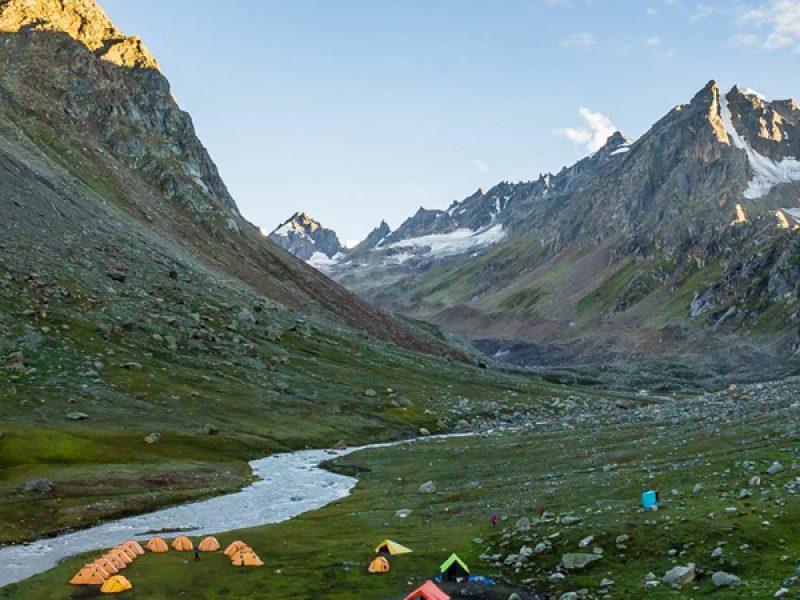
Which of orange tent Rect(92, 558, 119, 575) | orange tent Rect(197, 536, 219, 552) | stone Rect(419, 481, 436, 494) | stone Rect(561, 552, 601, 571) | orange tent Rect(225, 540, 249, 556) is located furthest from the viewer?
stone Rect(419, 481, 436, 494)

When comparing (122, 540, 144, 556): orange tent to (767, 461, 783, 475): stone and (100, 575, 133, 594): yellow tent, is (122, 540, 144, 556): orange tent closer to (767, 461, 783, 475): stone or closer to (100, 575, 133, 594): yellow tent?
(100, 575, 133, 594): yellow tent

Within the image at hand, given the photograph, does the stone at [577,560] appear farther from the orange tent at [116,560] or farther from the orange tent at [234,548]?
the orange tent at [116,560]

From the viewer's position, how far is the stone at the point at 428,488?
6388 centimetres

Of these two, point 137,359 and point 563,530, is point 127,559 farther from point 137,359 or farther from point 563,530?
point 137,359

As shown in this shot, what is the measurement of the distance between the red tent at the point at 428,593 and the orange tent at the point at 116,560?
59.3 ft

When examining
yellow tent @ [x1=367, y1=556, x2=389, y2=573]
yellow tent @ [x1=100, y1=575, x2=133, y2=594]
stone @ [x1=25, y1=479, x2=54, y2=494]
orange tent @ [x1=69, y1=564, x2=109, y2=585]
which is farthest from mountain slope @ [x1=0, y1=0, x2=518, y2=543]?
yellow tent @ [x1=367, y1=556, x2=389, y2=573]

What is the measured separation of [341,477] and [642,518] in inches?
1735

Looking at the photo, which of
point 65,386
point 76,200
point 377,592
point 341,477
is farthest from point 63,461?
point 76,200

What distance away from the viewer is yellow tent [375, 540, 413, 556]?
42062 mm

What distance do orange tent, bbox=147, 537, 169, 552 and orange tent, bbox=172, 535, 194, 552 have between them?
0.55m

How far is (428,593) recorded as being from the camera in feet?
108

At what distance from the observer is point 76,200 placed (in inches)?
5955

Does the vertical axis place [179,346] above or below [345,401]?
above

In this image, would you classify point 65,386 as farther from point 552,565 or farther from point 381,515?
point 552,565
